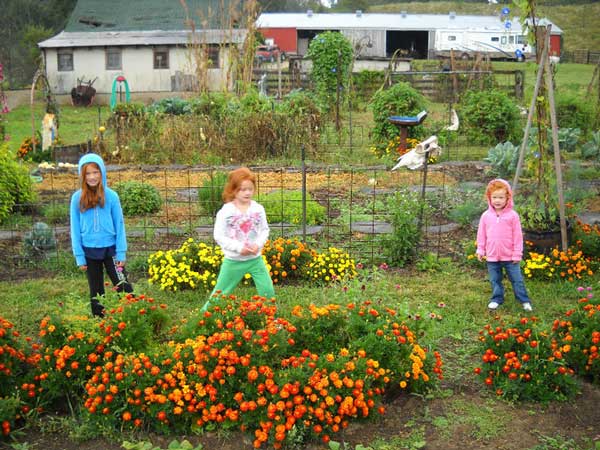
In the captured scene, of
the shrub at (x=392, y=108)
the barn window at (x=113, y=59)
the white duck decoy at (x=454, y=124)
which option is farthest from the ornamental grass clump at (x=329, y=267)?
the barn window at (x=113, y=59)

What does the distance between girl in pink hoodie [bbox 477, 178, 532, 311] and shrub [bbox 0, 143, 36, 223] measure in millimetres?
5420

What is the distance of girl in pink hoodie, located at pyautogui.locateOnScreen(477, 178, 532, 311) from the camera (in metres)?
6.14

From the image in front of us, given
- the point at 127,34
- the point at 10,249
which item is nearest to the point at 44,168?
the point at 10,249

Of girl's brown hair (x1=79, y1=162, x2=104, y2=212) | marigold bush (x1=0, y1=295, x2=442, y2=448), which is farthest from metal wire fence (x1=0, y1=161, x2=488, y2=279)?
marigold bush (x1=0, y1=295, x2=442, y2=448)

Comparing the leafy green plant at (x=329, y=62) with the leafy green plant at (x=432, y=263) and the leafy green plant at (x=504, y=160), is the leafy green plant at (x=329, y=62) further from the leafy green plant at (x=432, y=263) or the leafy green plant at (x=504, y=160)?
the leafy green plant at (x=432, y=263)

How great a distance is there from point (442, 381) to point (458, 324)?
107 cm

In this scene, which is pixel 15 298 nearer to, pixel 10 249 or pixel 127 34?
pixel 10 249

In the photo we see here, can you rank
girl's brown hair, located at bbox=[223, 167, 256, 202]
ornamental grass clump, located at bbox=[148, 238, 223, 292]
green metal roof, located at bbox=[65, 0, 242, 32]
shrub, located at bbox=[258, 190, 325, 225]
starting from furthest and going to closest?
green metal roof, located at bbox=[65, 0, 242, 32] < shrub, located at bbox=[258, 190, 325, 225] < ornamental grass clump, located at bbox=[148, 238, 223, 292] < girl's brown hair, located at bbox=[223, 167, 256, 202]

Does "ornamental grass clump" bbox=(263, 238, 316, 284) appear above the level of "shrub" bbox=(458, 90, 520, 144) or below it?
below

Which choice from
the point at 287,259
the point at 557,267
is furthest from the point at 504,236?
the point at 287,259

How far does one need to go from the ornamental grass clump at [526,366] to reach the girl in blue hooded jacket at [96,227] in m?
2.63

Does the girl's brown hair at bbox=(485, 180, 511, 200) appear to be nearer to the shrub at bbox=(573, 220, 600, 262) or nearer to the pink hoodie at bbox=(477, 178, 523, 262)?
the pink hoodie at bbox=(477, 178, 523, 262)

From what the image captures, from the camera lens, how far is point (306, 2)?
6581cm

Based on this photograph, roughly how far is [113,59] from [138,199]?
17819 mm
